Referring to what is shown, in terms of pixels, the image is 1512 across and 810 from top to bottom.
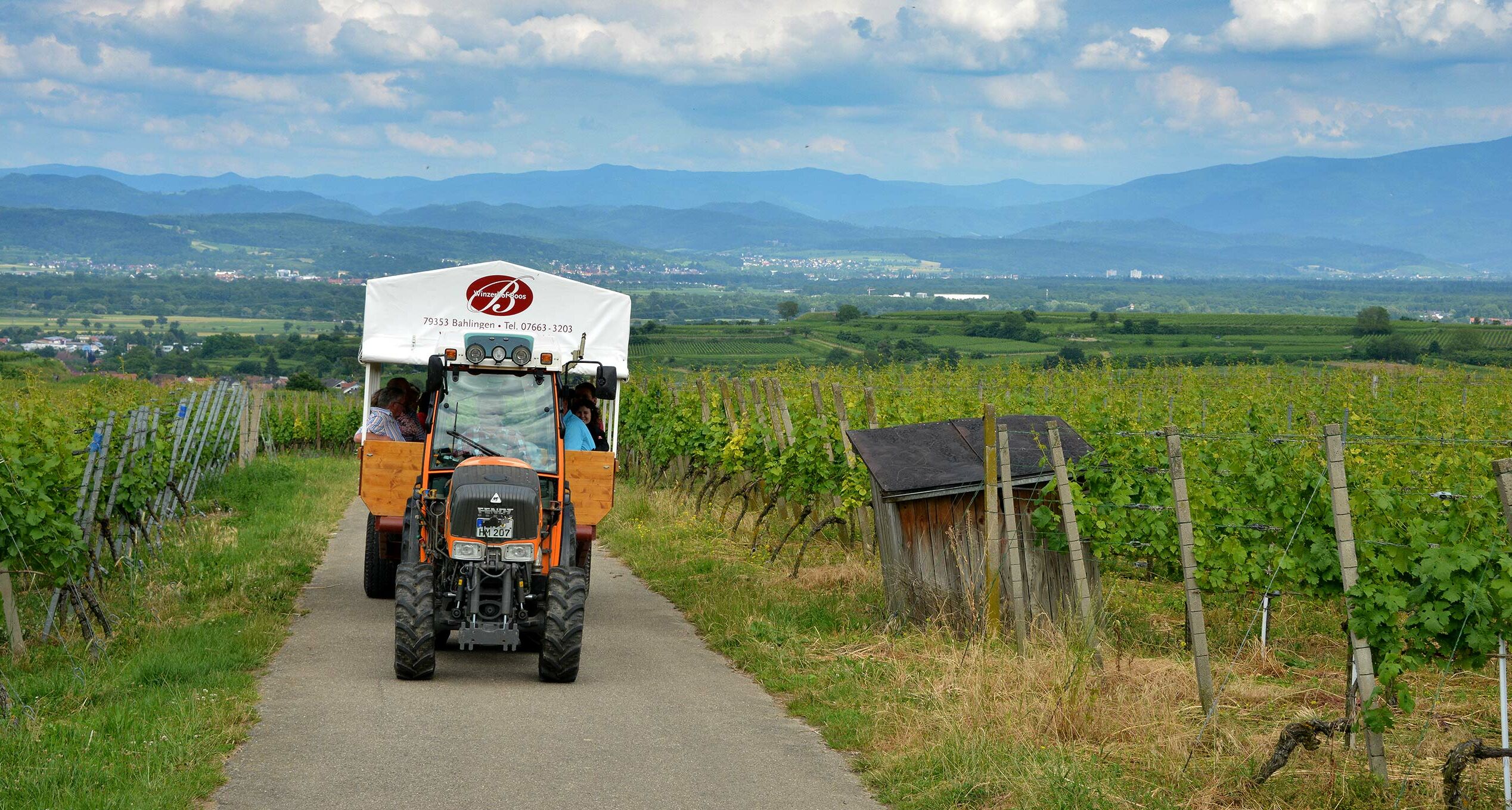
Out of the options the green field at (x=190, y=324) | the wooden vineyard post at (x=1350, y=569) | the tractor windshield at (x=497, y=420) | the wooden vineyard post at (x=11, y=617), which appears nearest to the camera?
the wooden vineyard post at (x=1350, y=569)

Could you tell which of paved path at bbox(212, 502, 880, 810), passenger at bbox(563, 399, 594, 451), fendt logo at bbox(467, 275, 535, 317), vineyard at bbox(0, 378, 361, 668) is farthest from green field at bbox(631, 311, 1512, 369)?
paved path at bbox(212, 502, 880, 810)

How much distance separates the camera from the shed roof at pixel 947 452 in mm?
9797

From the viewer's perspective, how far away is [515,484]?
9.18m

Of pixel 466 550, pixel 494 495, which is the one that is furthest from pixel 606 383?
pixel 466 550

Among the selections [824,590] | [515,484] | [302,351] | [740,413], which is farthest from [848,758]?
[302,351]

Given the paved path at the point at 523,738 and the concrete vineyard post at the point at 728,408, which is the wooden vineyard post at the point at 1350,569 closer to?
the paved path at the point at 523,738

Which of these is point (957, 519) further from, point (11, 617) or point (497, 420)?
point (11, 617)

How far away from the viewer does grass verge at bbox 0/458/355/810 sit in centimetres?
614

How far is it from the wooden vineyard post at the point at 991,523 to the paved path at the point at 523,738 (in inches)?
73.2

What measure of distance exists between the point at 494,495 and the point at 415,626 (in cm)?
100

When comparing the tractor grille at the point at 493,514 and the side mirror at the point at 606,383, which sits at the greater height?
the side mirror at the point at 606,383

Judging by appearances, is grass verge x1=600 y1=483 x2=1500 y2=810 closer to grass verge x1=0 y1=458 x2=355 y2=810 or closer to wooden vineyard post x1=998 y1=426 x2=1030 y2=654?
wooden vineyard post x1=998 y1=426 x2=1030 y2=654

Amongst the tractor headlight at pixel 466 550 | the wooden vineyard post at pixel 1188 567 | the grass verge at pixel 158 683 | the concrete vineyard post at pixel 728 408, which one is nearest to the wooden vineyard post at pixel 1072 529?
the wooden vineyard post at pixel 1188 567

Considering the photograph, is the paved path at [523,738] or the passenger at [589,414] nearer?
the paved path at [523,738]
